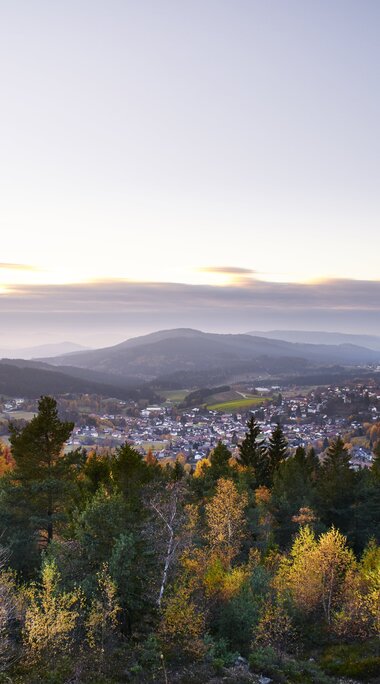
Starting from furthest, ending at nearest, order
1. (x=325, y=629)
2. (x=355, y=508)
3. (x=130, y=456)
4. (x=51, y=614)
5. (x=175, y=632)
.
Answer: (x=355, y=508)
(x=130, y=456)
(x=325, y=629)
(x=175, y=632)
(x=51, y=614)

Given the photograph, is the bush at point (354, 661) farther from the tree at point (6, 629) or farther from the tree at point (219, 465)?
the tree at point (219, 465)

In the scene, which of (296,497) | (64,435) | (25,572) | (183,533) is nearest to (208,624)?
(183,533)

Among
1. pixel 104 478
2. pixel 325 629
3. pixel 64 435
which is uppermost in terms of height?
pixel 64 435

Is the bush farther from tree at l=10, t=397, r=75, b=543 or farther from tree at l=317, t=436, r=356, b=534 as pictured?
tree at l=317, t=436, r=356, b=534

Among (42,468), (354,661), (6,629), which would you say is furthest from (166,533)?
(354,661)

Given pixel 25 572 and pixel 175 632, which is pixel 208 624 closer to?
pixel 175 632

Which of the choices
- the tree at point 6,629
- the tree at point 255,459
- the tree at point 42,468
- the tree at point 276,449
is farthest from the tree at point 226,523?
the tree at point 276,449

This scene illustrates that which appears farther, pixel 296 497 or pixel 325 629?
pixel 296 497
